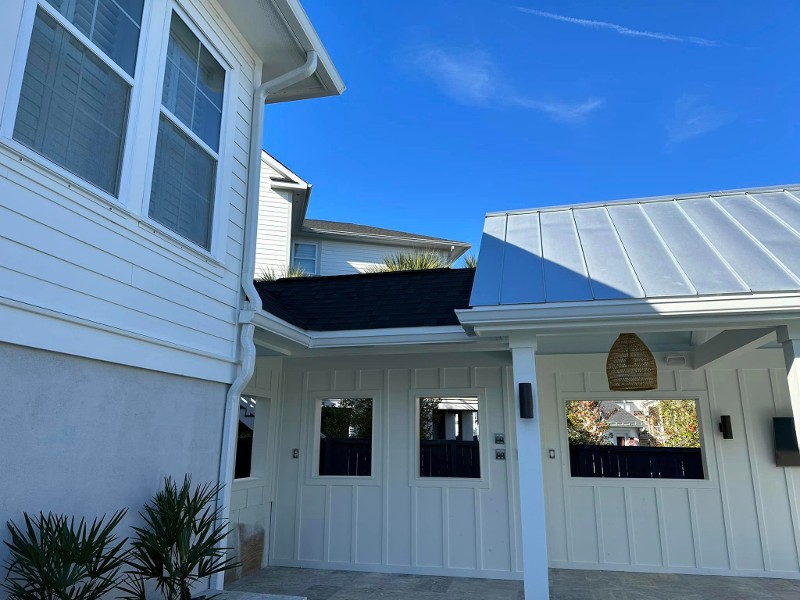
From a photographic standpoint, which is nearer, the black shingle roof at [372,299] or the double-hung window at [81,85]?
the double-hung window at [81,85]

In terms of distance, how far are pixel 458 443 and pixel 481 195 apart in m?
15.9

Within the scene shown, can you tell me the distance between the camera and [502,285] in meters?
4.23

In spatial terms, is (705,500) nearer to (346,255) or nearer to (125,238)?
(125,238)

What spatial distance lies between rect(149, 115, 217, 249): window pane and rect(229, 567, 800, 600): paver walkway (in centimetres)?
363

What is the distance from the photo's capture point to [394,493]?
6.16 m

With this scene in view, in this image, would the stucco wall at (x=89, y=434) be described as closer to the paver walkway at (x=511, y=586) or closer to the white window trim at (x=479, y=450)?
the paver walkway at (x=511, y=586)

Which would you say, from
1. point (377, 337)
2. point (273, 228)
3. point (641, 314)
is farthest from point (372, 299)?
point (273, 228)

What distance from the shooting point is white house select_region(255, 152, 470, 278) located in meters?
13.7

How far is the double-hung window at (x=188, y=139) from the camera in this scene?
11.6ft

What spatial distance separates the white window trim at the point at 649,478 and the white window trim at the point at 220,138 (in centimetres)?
443

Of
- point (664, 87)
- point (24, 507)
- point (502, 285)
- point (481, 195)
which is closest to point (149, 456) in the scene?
point (24, 507)

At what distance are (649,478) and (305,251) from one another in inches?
455

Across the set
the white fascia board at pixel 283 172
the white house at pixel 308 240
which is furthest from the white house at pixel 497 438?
the white fascia board at pixel 283 172

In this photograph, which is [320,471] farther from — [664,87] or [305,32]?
[664,87]
